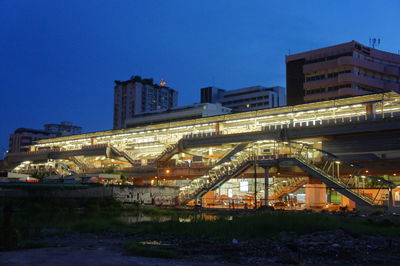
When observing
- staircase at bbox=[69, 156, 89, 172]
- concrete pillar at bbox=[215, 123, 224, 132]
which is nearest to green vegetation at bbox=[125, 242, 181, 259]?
concrete pillar at bbox=[215, 123, 224, 132]

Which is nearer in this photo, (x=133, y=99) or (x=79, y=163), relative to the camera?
(x=79, y=163)

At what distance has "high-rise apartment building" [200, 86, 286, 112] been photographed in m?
139

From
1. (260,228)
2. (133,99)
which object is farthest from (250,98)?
(260,228)

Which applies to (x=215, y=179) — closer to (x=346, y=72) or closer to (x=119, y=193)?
(x=119, y=193)

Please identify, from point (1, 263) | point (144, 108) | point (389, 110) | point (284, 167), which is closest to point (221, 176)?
point (284, 167)

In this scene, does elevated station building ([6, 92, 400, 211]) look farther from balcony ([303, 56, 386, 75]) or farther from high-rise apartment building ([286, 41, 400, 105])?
balcony ([303, 56, 386, 75])

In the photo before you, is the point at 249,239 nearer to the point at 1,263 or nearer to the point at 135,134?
the point at 1,263

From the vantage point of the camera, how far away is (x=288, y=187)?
5416 centimetres

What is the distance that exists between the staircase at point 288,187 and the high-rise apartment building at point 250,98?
7992cm

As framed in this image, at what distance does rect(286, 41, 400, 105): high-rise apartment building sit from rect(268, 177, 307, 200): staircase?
45825 millimetres

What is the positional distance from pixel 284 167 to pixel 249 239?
31.0 metres

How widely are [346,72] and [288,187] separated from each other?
50.5 meters

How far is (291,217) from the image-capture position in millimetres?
24156

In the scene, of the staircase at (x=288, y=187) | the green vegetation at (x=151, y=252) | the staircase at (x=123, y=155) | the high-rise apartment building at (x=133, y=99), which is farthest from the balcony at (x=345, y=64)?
the high-rise apartment building at (x=133, y=99)
